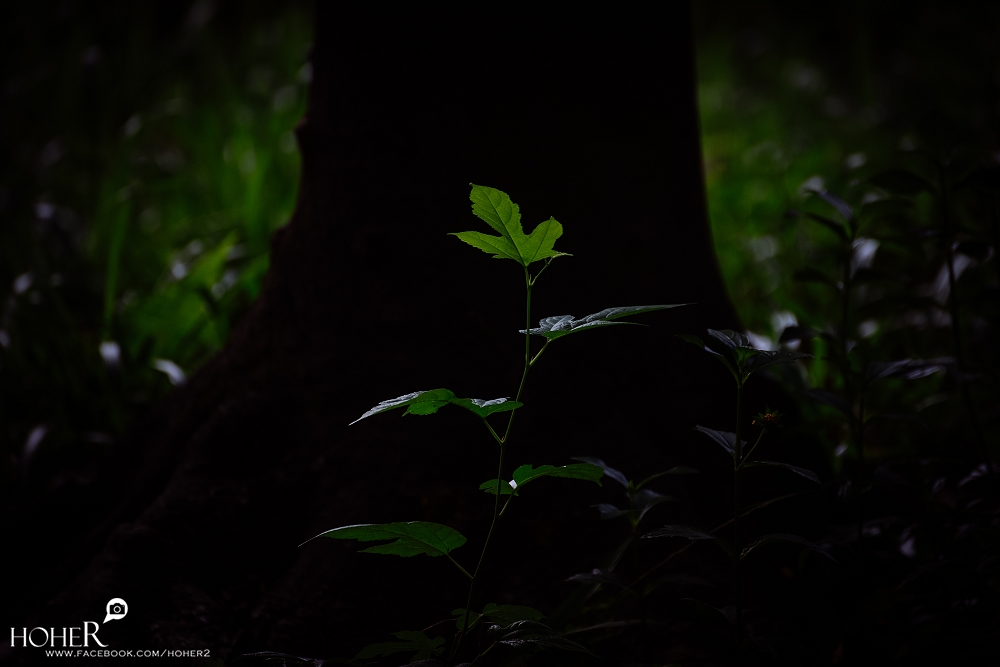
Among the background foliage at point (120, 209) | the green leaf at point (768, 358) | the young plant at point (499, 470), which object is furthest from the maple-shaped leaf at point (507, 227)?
the background foliage at point (120, 209)

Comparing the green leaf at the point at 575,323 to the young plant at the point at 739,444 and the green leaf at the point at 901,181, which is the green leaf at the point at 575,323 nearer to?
the young plant at the point at 739,444

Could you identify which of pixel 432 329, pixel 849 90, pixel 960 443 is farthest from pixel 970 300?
pixel 849 90

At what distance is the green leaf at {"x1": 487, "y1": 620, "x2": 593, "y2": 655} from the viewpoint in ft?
2.48

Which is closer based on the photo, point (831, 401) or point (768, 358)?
point (768, 358)

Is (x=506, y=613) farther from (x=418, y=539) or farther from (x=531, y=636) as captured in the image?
(x=418, y=539)

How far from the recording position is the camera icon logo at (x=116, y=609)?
0.97m

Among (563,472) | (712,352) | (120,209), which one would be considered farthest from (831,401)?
(120,209)

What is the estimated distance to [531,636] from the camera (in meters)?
0.78

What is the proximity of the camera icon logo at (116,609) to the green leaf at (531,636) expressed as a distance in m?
0.57

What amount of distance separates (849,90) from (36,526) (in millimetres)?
5429

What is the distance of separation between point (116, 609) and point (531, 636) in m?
0.64

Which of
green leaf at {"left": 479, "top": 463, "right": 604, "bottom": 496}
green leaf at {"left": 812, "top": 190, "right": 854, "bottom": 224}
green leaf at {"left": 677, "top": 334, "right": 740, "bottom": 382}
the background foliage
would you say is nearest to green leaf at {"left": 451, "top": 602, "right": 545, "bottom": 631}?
green leaf at {"left": 479, "top": 463, "right": 604, "bottom": 496}

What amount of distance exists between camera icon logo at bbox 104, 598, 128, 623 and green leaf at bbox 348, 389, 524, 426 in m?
0.57

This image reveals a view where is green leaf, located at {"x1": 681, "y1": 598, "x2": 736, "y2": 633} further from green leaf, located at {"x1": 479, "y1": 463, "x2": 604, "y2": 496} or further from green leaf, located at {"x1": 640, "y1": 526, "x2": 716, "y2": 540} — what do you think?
green leaf, located at {"x1": 479, "y1": 463, "x2": 604, "y2": 496}
